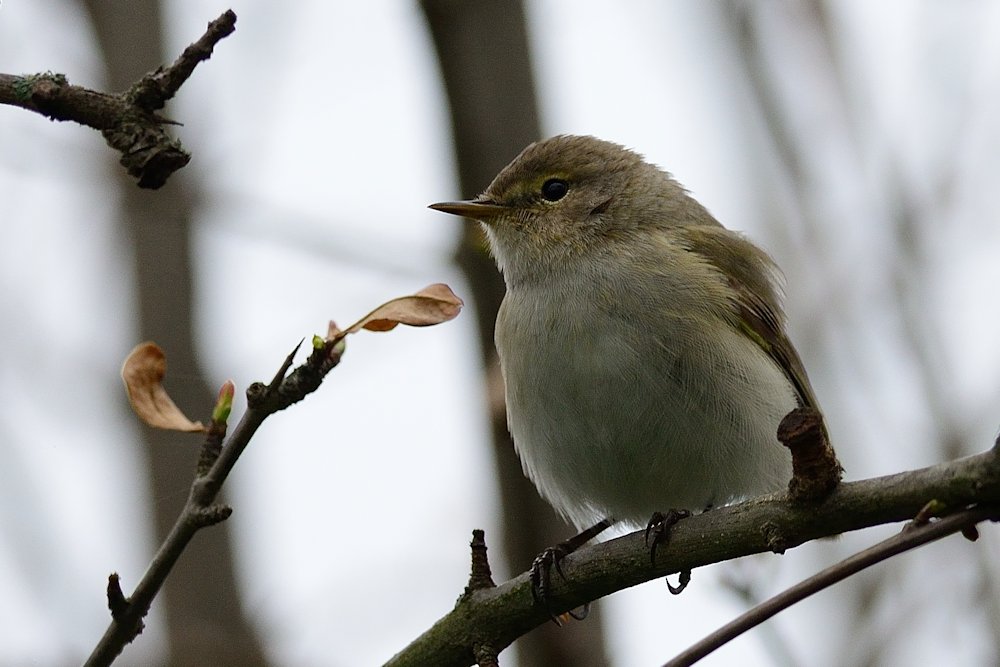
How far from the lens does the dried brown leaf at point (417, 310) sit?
2.57m

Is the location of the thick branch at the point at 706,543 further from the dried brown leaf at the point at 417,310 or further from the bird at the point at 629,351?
the bird at the point at 629,351

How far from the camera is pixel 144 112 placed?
7.38 feet

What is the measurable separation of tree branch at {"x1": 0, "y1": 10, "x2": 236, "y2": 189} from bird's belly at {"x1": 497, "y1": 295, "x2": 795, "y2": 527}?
6.33 ft

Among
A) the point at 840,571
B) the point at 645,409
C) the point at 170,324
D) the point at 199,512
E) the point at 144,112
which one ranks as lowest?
the point at 840,571

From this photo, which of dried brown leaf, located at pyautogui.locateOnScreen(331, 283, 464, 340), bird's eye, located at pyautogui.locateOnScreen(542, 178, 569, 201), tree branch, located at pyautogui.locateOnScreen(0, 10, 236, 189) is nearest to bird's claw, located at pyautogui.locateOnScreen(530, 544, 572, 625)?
dried brown leaf, located at pyautogui.locateOnScreen(331, 283, 464, 340)

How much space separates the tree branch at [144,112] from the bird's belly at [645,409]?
1.93 meters

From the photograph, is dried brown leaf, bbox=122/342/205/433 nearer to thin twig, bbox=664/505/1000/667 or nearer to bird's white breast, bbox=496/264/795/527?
thin twig, bbox=664/505/1000/667

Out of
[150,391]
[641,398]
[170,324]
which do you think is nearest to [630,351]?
[641,398]

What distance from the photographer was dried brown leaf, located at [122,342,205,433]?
259 cm

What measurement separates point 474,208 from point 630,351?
106cm

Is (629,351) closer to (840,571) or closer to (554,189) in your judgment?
(554,189)

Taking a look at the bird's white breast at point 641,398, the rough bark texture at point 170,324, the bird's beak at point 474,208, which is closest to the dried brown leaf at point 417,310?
the bird's white breast at point 641,398

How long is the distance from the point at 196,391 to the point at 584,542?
2253 mm

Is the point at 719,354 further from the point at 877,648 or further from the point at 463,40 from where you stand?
the point at 877,648
